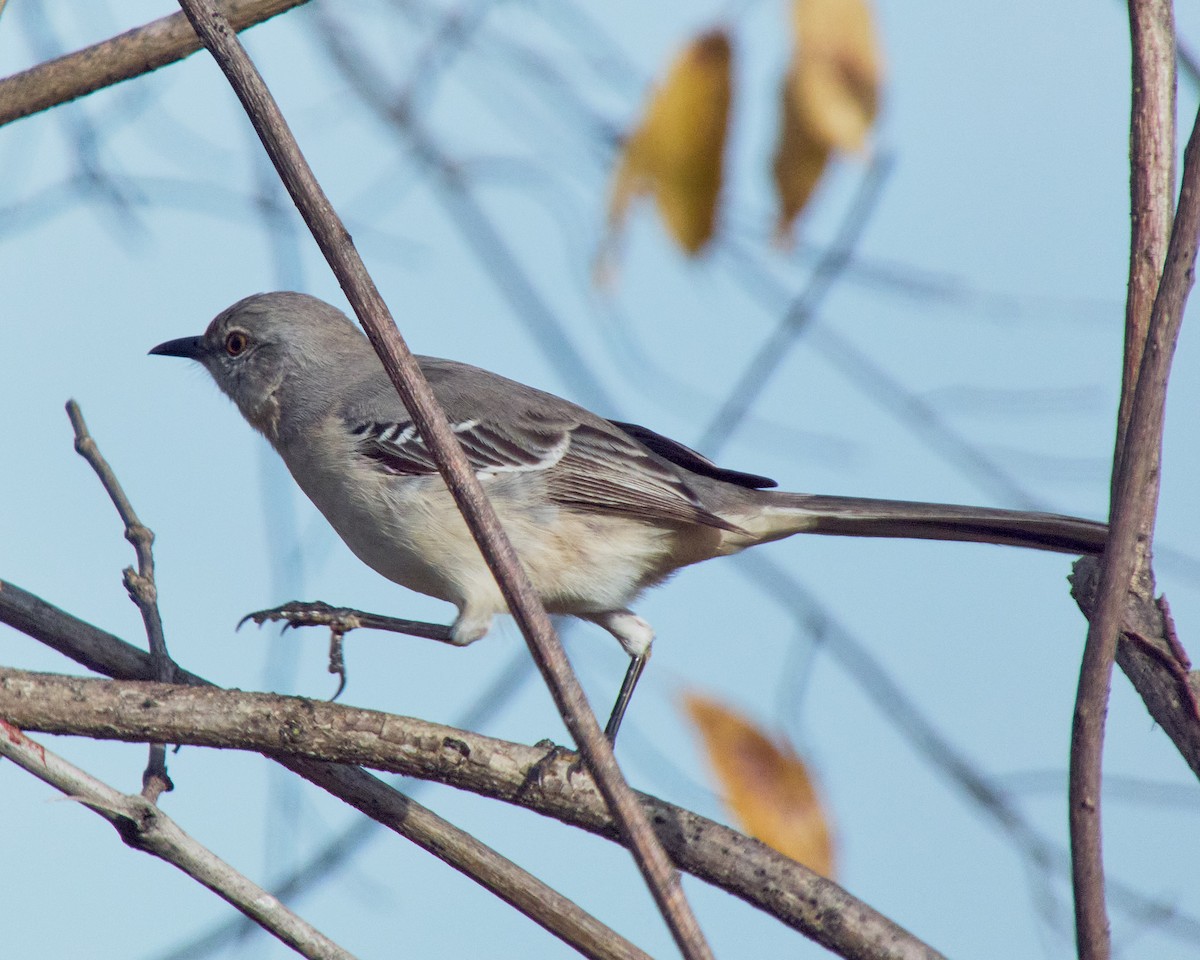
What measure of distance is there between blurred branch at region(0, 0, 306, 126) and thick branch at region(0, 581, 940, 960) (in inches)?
54.1

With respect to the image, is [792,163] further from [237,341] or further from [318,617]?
→ [237,341]

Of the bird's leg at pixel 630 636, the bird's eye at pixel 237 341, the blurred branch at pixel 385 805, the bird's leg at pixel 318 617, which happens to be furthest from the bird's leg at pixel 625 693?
the bird's eye at pixel 237 341

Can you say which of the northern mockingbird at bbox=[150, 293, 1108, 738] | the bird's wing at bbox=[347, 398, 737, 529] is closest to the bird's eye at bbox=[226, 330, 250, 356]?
the northern mockingbird at bbox=[150, 293, 1108, 738]

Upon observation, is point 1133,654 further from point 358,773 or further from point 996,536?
point 358,773

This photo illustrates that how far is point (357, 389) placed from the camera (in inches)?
214

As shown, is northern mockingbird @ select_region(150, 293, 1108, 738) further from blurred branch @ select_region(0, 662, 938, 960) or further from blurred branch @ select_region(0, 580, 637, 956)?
blurred branch @ select_region(0, 662, 938, 960)

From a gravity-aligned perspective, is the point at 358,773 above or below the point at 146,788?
above

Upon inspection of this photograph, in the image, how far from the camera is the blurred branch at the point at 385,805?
2676 mm

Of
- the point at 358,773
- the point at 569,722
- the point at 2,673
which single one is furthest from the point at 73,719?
the point at 569,722

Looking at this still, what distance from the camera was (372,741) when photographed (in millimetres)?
3023

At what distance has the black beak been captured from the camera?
5.99m

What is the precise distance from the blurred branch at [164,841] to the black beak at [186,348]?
3.86 metres

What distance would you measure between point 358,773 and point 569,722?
4.45 feet

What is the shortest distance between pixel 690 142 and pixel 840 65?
0.47m
